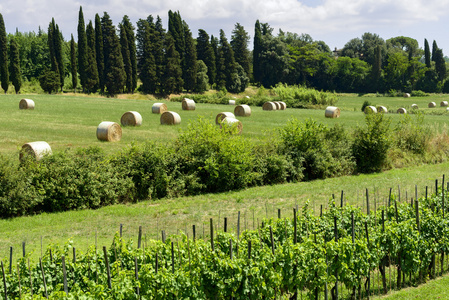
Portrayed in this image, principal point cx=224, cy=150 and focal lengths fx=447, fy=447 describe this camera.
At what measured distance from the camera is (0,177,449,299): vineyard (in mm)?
8016

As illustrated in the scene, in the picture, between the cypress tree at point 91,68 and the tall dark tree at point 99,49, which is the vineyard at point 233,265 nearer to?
the cypress tree at point 91,68

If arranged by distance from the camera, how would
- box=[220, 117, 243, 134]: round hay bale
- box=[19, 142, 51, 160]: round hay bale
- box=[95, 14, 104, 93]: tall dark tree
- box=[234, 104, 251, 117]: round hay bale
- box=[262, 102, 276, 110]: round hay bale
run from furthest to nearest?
box=[95, 14, 104, 93]: tall dark tree
box=[262, 102, 276, 110]: round hay bale
box=[234, 104, 251, 117]: round hay bale
box=[220, 117, 243, 134]: round hay bale
box=[19, 142, 51, 160]: round hay bale

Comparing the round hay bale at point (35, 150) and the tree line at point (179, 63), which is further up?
the tree line at point (179, 63)

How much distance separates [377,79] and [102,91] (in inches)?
2558

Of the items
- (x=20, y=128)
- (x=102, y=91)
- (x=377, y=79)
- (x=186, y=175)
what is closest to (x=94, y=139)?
(x=20, y=128)

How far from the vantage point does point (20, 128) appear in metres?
32.3

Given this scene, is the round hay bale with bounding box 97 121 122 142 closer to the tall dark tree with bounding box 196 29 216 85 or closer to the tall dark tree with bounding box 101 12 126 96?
the tall dark tree with bounding box 101 12 126 96

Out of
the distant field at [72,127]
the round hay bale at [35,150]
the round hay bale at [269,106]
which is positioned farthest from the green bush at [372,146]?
the round hay bale at [269,106]

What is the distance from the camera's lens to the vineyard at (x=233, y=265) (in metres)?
8.02

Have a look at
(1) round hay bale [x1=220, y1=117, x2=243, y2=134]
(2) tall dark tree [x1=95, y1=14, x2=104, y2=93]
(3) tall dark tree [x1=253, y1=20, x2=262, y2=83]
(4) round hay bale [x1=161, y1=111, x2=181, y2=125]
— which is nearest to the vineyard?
(1) round hay bale [x1=220, y1=117, x2=243, y2=134]

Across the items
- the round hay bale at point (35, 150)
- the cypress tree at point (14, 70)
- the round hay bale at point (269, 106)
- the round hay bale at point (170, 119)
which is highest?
the cypress tree at point (14, 70)

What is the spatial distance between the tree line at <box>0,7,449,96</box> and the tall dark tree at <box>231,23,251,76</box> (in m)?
0.22

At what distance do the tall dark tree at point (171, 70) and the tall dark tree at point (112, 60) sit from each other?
8.29 meters

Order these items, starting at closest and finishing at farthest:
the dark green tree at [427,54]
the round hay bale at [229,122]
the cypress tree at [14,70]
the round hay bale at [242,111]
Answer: the round hay bale at [229,122], the round hay bale at [242,111], the cypress tree at [14,70], the dark green tree at [427,54]
